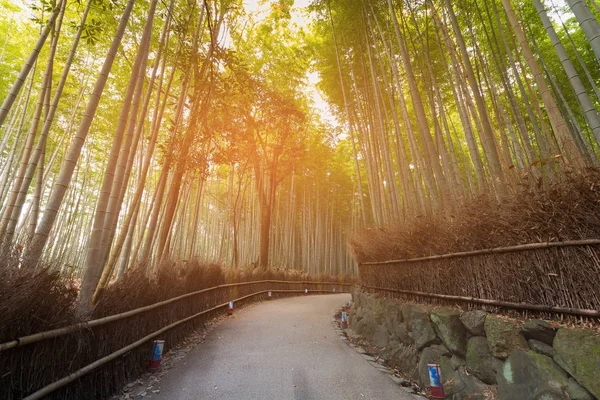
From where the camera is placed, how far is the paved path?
2.65m

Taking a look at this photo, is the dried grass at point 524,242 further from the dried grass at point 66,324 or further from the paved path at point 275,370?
the dried grass at point 66,324

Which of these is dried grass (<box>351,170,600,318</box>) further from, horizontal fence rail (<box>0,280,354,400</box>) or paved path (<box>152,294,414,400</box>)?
horizontal fence rail (<box>0,280,354,400</box>)

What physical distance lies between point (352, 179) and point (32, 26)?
1440cm

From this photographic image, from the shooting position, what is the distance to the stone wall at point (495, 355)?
61.6 inches

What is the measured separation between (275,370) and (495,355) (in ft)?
7.58

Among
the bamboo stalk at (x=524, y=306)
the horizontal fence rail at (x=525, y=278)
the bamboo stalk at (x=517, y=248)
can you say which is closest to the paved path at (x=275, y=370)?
the bamboo stalk at (x=524, y=306)

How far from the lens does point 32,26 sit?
686cm

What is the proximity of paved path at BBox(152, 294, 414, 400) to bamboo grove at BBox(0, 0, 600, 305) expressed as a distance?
4.77 ft

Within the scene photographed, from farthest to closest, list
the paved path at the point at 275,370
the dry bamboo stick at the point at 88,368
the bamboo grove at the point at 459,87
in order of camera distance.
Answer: the paved path at the point at 275,370 < the bamboo grove at the point at 459,87 < the dry bamboo stick at the point at 88,368

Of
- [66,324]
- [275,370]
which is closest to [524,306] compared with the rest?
[275,370]

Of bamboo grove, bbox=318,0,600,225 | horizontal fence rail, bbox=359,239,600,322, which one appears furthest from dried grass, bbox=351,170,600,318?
bamboo grove, bbox=318,0,600,225

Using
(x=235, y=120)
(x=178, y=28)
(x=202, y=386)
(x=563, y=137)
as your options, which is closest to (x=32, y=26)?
(x=235, y=120)

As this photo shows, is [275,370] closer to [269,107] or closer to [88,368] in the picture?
[88,368]

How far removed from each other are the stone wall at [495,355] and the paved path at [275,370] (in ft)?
1.54
